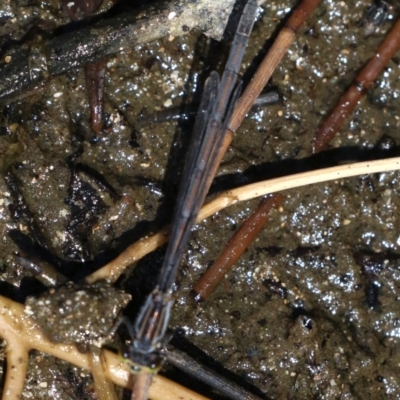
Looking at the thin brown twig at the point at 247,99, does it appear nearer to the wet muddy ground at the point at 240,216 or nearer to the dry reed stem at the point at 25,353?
the wet muddy ground at the point at 240,216

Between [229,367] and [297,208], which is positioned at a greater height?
[297,208]

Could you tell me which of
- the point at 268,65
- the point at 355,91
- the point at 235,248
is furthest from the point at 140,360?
the point at 355,91

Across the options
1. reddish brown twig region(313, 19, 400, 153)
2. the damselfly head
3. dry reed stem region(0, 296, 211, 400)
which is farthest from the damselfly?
reddish brown twig region(313, 19, 400, 153)

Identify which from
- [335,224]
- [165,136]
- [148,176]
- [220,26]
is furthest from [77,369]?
[220,26]

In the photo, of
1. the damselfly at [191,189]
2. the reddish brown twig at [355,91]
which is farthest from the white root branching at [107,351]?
the reddish brown twig at [355,91]

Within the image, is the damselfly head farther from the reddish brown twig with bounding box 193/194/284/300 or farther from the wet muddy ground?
the reddish brown twig with bounding box 193/194/284/300

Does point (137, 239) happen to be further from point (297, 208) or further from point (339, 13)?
point (339, 13)
